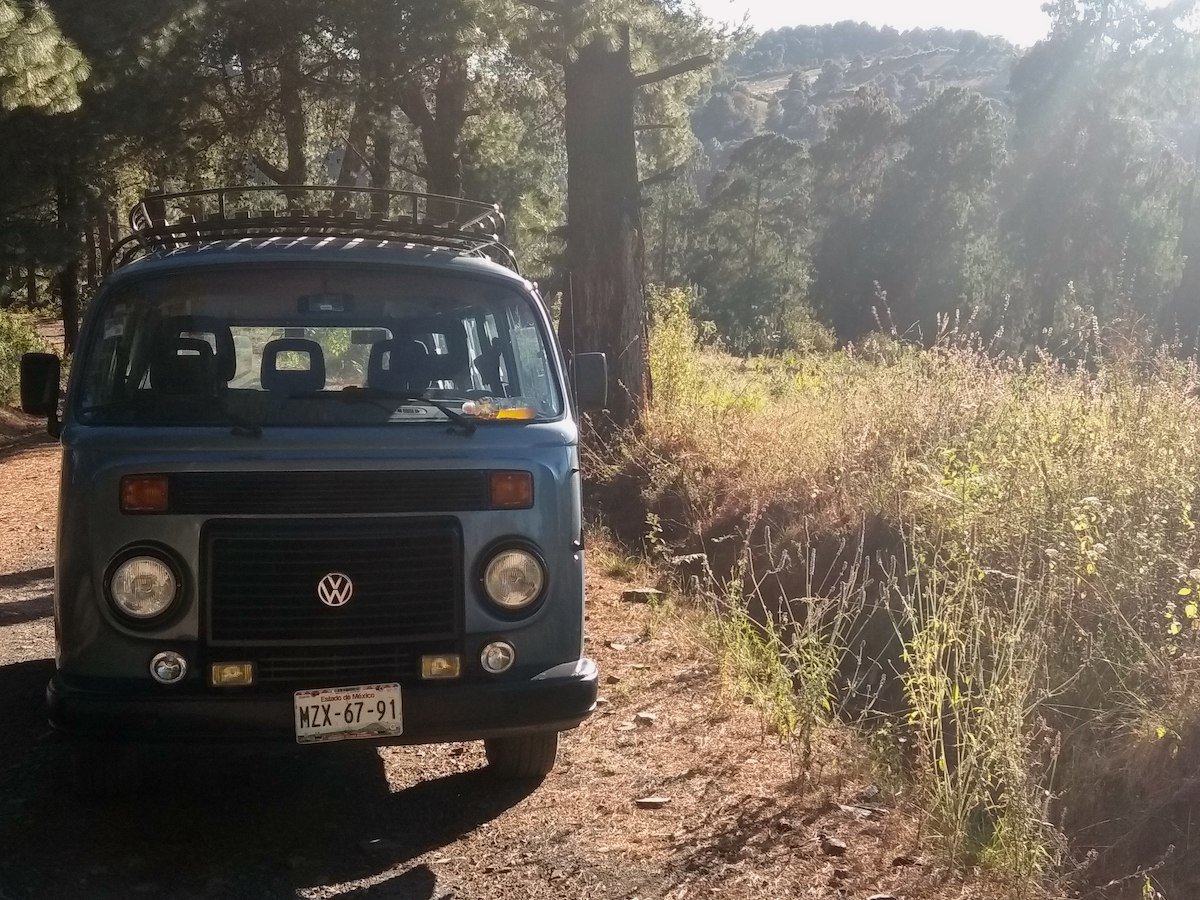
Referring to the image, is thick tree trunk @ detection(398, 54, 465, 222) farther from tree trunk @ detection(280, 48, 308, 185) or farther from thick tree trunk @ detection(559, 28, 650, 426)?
thick tree trunk @ detection(559, 28, 650, 426)

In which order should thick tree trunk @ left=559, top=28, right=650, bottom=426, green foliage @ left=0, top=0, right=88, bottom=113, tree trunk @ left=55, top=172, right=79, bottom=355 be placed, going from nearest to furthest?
green foliage @ left=0, top=0, right=88, bottom=113 < thick tree trunk @ left=559, top=28, right=650, bottom=426 < tree trunk @ left=55, top=172, right=79, bottom=355

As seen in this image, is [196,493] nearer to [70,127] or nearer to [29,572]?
[29,572]

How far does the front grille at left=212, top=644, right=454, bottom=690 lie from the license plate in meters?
0.05

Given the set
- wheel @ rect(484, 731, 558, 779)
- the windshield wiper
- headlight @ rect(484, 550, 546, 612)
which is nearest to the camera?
→ headlight @ rect(484, 550, 546, 612)

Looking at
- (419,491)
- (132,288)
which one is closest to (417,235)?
(132,288)

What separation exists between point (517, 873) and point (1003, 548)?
378cm

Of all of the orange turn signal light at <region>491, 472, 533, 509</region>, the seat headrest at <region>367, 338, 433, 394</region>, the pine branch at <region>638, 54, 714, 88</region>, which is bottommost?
the orange turn signal light at <region>491, 472, 533, 509</region>

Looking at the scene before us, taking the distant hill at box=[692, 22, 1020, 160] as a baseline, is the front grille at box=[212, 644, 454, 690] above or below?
below

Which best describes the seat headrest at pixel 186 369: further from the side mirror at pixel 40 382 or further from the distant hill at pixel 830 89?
the distant hill at pixel 830 89

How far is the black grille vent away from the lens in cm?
422

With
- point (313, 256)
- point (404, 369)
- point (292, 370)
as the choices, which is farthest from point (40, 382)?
point (404, 369)

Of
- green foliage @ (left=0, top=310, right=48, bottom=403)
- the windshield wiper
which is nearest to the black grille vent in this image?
the windshield wiper

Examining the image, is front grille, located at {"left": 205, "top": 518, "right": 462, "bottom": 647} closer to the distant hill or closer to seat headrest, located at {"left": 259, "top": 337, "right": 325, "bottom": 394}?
seat headrest, located at {"left": 259, "top": 337, "right": 325, "bottom": 394}

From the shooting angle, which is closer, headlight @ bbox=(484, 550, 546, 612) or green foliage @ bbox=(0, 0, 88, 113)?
headlight @ bbox=(484, 550, 546, 612)
